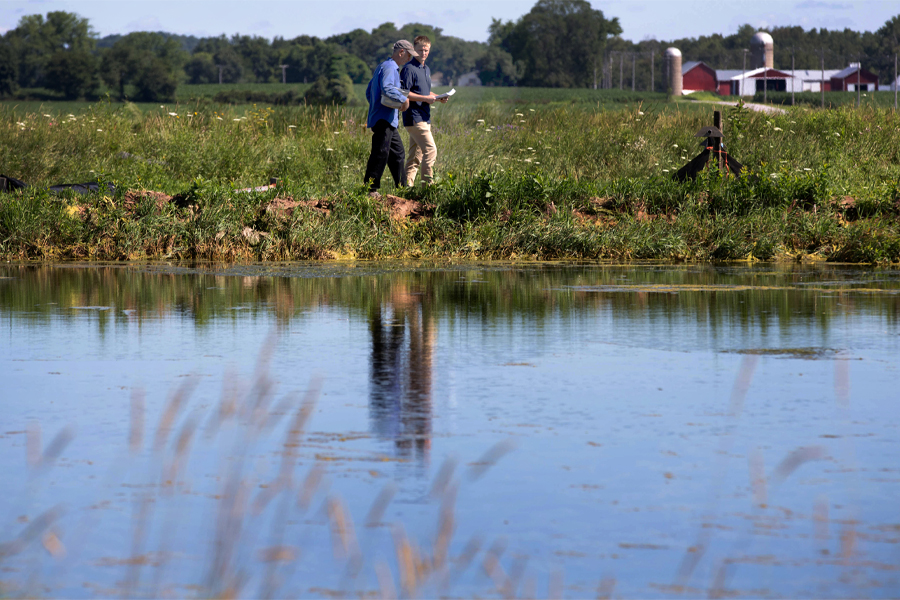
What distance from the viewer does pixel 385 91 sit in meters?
14.5

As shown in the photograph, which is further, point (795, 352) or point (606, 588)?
point (795, 352)

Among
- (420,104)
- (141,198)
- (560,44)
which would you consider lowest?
(141,198)

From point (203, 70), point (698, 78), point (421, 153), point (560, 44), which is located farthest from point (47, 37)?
point (421, 153)

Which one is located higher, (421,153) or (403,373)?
(421,153)

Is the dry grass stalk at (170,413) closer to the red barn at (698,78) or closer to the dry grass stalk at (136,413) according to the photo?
the dry grass stalk at (136,413)

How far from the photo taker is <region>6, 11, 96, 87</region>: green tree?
13638 centimetres

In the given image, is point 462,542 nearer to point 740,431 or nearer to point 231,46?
point 740,431

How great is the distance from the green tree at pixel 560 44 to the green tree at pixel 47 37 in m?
Result: 52.6


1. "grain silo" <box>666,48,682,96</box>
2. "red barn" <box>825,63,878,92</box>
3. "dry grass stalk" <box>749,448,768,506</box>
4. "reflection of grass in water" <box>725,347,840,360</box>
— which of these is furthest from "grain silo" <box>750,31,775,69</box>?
"dry grass stalk" <box>749,448,768,506</box>

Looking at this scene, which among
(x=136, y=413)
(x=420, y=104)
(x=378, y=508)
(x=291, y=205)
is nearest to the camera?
(x=378, y=508)

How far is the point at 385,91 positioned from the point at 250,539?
11.2m

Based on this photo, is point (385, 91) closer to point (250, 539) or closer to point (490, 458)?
point (490, 458)

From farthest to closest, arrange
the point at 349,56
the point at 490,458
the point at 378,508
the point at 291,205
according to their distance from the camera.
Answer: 1. the point at 349,56
2. the point at 291,205
3. the point at 490,458
4. the point at 378,508

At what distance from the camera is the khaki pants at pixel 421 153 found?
1527 centimetres
